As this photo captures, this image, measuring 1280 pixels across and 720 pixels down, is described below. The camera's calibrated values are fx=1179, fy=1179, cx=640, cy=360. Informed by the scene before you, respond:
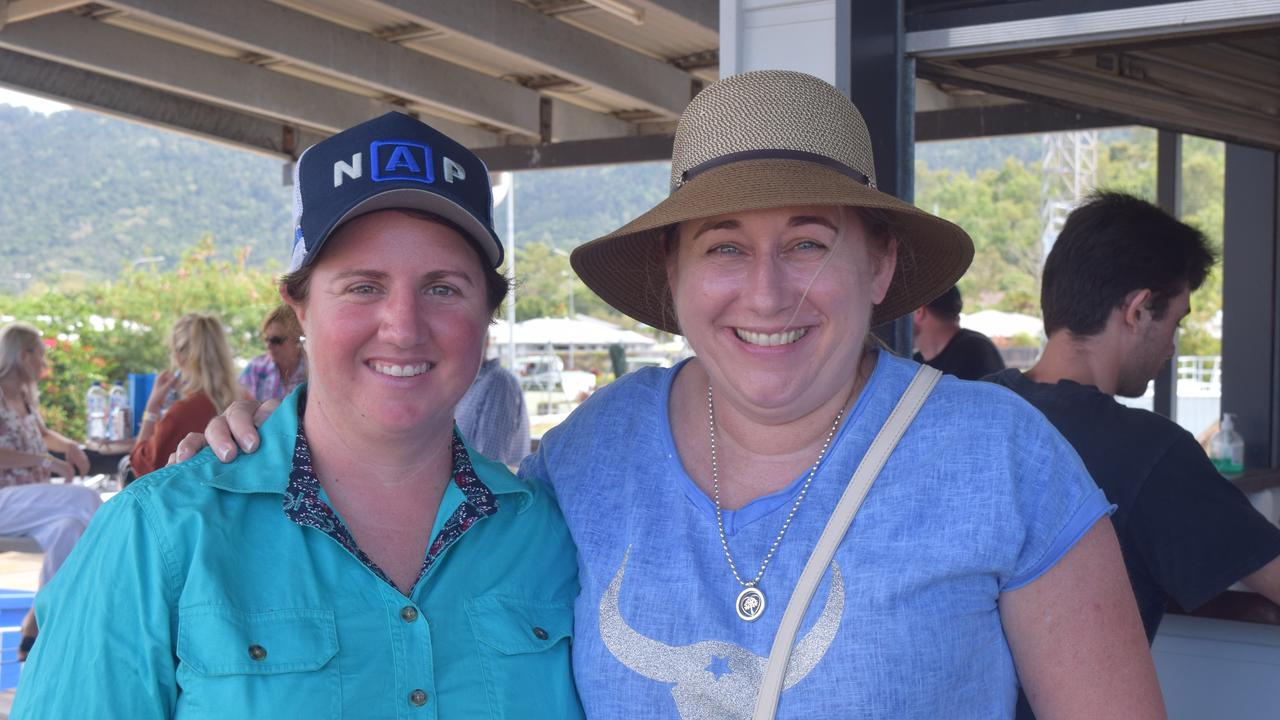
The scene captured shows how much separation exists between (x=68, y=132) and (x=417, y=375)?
3551 inches

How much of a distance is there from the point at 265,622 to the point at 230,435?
1.07ft

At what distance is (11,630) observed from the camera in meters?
4.84

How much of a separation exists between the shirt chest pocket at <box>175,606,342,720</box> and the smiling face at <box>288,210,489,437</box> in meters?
0.31

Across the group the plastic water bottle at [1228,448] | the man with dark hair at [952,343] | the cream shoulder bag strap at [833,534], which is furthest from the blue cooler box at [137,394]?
the cream shoulder bag strap at [833,534]

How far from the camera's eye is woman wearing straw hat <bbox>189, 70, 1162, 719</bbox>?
154 centimetres

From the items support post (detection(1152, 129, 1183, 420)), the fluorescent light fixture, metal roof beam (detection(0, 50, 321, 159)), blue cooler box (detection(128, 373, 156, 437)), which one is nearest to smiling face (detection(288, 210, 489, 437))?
the fluorescent light fixture

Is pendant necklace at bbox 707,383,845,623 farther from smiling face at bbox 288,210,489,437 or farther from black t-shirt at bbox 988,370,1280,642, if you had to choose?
black t-shirt at bbox 988,370,1280,642

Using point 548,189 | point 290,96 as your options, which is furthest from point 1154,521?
point 548,189

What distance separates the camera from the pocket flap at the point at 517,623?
64.9 inches

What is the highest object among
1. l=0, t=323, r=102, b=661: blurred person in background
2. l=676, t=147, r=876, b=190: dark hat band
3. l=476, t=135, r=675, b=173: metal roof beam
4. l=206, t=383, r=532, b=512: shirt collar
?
l=476, t=135, r=675, b=173: metal roof beam

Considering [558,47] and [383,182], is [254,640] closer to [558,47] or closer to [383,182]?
[383,182]

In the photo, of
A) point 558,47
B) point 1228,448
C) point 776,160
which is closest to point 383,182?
point 776,160

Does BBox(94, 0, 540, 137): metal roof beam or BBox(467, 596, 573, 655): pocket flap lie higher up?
BBox(94, 0, 540, 137): metal roof beam

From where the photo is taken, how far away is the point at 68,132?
81.4 m
